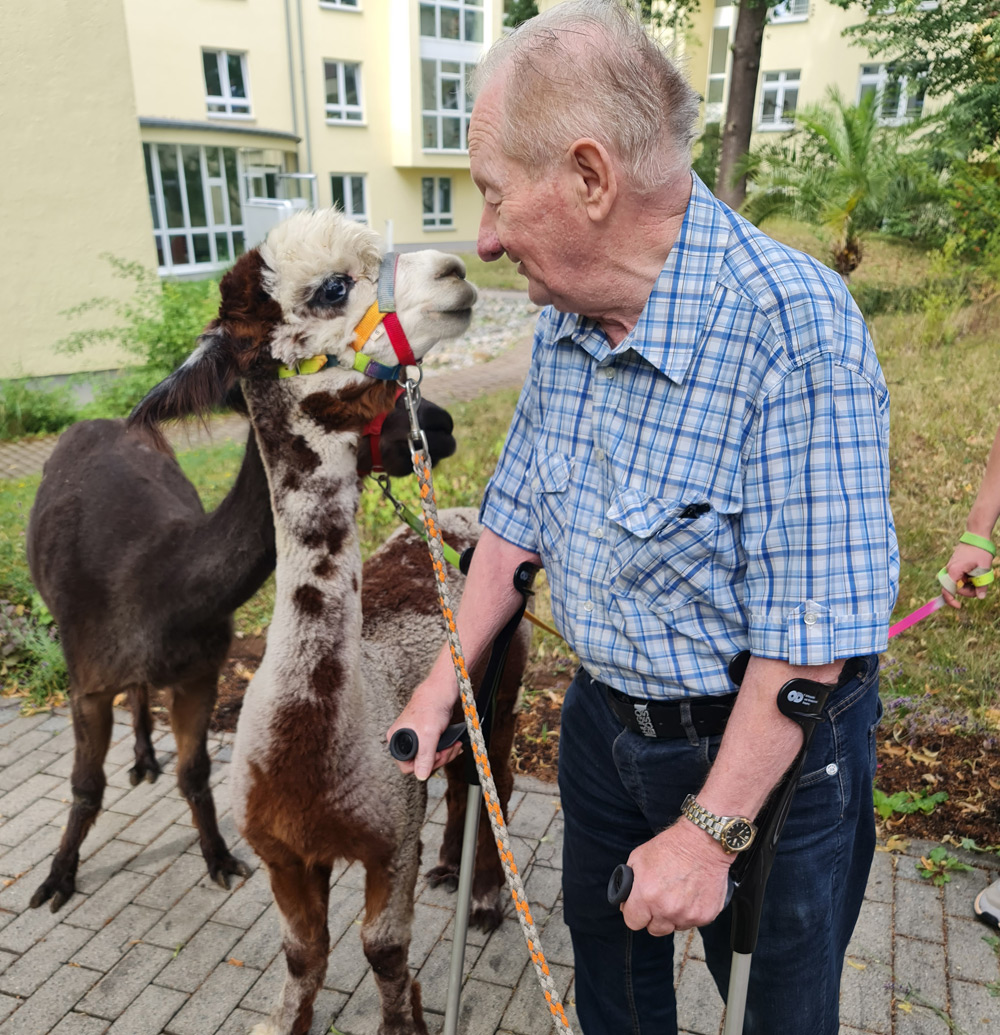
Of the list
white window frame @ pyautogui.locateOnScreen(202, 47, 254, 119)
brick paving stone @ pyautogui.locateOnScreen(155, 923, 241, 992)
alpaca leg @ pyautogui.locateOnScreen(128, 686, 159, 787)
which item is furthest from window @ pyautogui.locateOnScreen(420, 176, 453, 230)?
brick paving stone @ pyautogui.locateOnScreen(155, 923, 241, 992)

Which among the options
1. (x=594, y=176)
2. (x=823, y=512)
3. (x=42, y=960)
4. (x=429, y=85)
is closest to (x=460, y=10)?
(x=429, y=85)

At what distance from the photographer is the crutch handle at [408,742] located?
2098mm

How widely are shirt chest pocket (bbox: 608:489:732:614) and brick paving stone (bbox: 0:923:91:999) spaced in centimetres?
270

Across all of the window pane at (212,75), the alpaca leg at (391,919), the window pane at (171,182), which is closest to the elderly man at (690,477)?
the alpaca leg at (391,919)

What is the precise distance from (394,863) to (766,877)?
1.16 meters

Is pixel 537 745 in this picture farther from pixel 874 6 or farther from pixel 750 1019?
pixel 874 6

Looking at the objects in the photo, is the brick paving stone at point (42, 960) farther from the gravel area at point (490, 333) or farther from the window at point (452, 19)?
the window at point (452, 19)

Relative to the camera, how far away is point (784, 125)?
30.1m

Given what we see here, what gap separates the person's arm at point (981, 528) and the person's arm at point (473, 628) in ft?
4.83

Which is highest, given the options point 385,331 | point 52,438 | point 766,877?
point 385,331

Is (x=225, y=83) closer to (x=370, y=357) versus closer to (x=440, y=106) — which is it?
(x=440, y=106)

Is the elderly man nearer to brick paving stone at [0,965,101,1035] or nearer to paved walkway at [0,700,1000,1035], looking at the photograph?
paved walkway at [0,700,1000,1035]

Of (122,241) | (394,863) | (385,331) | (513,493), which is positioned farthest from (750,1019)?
(122,241)

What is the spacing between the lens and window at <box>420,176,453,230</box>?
106 feet
